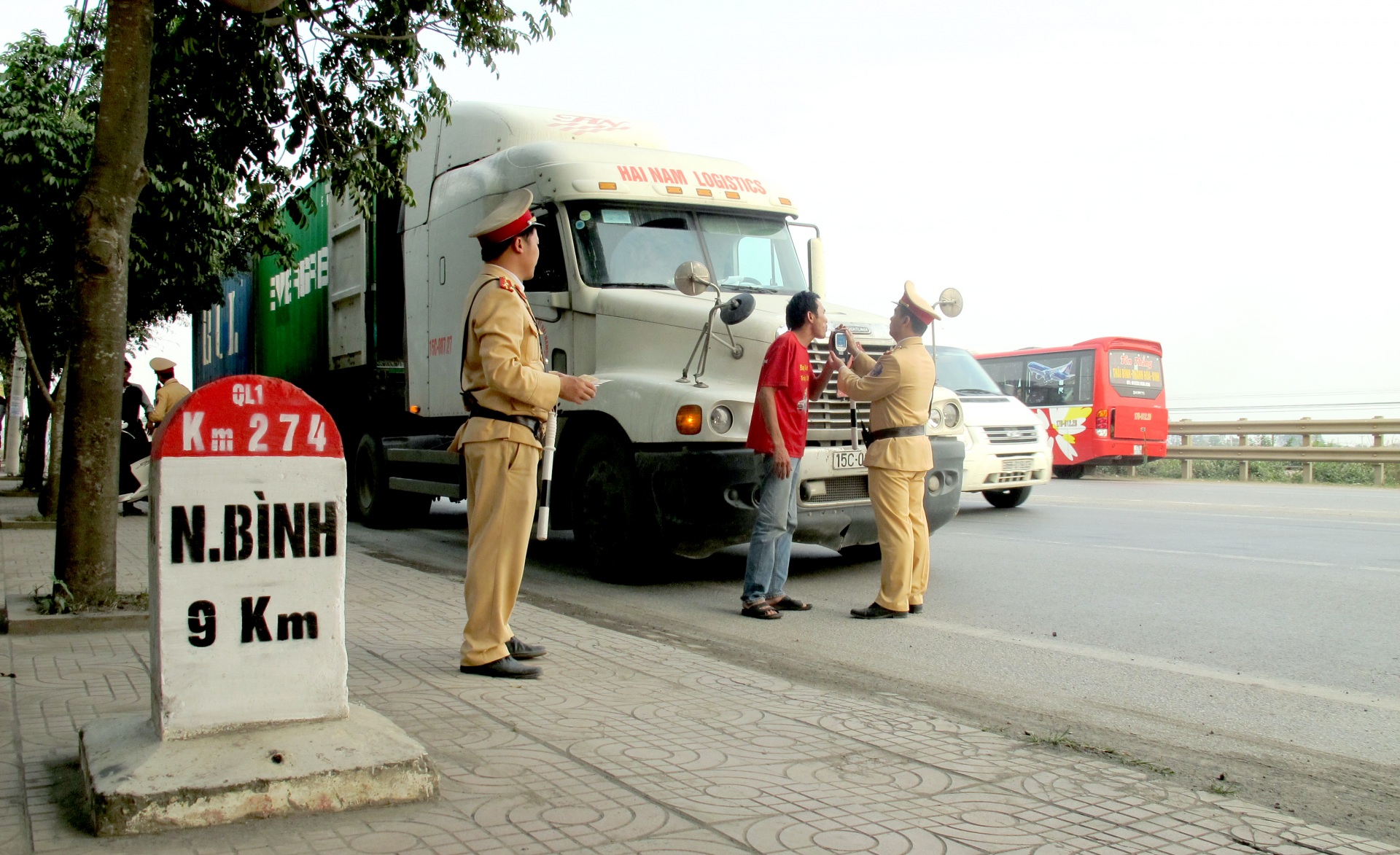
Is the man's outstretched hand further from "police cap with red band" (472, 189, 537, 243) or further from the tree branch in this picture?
the tree branch

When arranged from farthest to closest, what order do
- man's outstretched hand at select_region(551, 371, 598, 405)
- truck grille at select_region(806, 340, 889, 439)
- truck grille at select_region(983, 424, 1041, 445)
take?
truck grille at select_region(983, 424, 1041, 445), truck grille at select_region(806, 340, 889, 439), man's outstretched hand at select_region(551, 371, 598, 405)

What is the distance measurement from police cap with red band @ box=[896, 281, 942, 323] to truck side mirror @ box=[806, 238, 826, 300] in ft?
7.83

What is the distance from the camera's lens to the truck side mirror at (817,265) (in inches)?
379

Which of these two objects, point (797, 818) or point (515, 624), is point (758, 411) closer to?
point (515, 624)

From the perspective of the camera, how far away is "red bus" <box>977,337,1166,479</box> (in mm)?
24406

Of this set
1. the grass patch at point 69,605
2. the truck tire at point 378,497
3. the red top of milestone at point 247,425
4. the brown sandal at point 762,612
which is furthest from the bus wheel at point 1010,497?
the red top of milestone at point 247,425

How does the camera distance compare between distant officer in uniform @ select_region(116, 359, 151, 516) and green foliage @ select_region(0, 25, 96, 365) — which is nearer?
green foliage @ select_region(0, 25, 96, 365)

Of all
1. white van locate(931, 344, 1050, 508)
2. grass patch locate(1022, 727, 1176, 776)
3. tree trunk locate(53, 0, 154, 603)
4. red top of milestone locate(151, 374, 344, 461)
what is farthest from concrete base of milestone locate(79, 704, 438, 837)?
white van locate(931, 344, 1050, 508)

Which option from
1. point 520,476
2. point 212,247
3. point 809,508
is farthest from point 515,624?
point 212,247

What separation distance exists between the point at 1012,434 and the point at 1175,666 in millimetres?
8662

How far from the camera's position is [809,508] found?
8055mm

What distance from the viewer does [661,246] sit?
895 cm

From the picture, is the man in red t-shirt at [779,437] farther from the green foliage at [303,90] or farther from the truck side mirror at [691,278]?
the green foliage at [303,90]

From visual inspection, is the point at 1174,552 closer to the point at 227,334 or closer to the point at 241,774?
the point at 241,774
